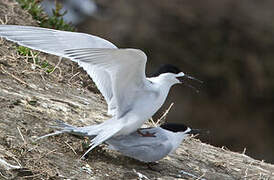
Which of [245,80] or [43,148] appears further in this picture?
[245,80]


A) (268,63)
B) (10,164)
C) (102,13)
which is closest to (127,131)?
(10,164)

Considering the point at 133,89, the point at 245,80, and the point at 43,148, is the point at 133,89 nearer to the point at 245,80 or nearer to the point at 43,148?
the point at 43,148

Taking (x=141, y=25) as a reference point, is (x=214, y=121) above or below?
below

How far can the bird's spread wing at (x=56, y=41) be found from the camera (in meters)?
4.71

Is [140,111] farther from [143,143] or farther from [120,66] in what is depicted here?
[120,66]

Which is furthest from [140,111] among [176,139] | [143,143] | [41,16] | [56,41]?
[41,16]

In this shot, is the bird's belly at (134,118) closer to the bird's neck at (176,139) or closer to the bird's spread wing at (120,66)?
the bird's spread wing at (120,66)

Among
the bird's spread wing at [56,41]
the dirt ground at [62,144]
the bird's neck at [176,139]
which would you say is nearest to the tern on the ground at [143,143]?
the bird's neck at [176,139]

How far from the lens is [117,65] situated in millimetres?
4707

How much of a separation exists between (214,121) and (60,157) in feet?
29.1

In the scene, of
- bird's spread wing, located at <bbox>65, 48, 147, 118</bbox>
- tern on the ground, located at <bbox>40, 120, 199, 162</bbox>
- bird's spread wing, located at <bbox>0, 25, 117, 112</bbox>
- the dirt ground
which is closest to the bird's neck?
tern on the ground, located at <bbox>40, 120, 199, 162</bbox>

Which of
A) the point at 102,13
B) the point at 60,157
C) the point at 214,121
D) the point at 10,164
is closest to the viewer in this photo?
the point at 10,164

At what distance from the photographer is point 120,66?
15.5 feet

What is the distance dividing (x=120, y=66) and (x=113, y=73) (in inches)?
3.3
